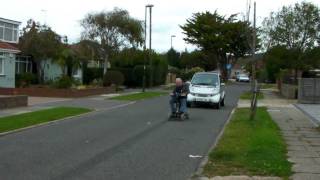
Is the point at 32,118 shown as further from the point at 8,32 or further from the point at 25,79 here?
the point at 8,32

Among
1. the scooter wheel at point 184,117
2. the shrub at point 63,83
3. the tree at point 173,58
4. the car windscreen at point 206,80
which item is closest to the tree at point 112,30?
the shrub at point 63,83

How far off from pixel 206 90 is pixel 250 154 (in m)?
18.3

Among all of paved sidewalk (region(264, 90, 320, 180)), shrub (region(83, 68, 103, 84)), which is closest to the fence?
paved sidewalk (region(264, 90, 320, 180))

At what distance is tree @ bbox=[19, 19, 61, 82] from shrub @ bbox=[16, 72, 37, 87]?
73 cm

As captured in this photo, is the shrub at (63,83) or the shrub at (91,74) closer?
the shrub at (63,83)

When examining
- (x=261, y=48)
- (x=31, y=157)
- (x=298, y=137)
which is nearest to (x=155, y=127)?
(x=298, y=137)

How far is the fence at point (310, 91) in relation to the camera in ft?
128

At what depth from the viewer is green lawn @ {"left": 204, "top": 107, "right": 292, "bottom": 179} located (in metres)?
10.9

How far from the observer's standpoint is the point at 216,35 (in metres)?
82.7

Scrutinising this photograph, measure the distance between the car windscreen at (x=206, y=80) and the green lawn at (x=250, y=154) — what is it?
505 inches

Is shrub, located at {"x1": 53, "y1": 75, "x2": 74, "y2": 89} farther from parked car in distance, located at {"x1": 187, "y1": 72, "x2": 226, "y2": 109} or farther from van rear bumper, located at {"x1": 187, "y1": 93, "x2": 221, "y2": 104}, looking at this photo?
van rear bumper, located at {"x1": 187, "y1": 93, "x2": 221, "y2": 104}

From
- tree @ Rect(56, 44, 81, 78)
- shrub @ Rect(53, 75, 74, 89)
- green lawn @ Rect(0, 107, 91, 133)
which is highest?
tree @ Rect(56, 44, 81, 78)

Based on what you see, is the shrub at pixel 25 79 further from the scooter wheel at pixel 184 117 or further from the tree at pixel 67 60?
the scooter wheel at pixel 184 117

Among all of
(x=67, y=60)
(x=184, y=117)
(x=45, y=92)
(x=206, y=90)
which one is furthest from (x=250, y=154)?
(x=67, y=60)
